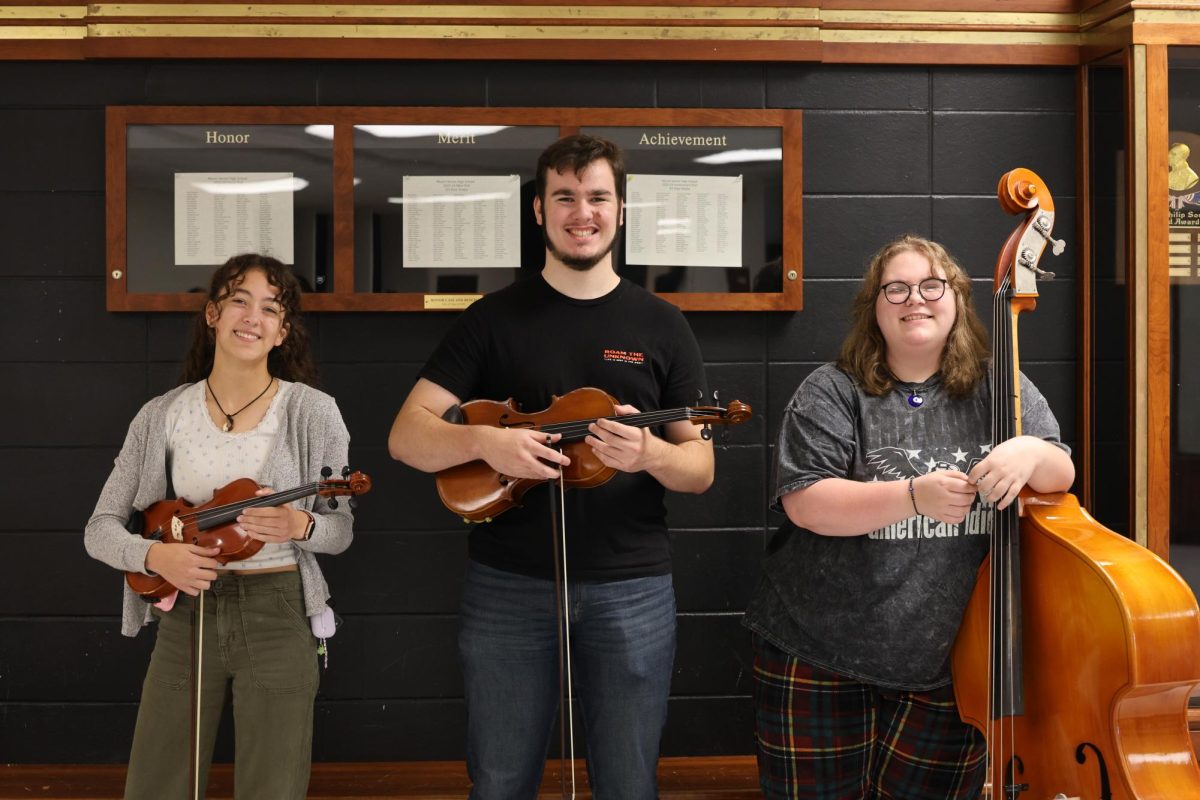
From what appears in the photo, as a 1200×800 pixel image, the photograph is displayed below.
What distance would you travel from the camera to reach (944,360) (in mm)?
1964

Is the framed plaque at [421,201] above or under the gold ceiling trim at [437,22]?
under

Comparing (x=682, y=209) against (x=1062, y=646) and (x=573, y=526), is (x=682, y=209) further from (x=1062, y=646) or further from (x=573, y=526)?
(x=1062, y=646)

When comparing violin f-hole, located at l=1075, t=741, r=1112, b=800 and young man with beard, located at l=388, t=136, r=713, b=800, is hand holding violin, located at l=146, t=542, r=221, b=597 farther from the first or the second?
violin f-hole, located at l=1075, t=741, r=1112, b=800

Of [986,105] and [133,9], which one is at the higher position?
[133,9]

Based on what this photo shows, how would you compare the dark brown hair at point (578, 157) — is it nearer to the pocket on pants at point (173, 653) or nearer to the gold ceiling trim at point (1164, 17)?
the pocket on pants at point (173, 653)

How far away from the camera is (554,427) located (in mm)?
1940

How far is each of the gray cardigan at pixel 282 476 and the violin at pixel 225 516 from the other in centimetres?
8

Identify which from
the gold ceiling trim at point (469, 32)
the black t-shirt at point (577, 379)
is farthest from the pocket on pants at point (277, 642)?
the gold ceiling trim at point (469, 32)

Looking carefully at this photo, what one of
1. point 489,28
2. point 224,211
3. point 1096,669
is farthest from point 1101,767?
point 224,211

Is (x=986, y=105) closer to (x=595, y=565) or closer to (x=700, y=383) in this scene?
(x=700, y=383)

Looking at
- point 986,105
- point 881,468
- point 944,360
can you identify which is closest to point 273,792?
point 881,468

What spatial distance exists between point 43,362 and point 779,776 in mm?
2245

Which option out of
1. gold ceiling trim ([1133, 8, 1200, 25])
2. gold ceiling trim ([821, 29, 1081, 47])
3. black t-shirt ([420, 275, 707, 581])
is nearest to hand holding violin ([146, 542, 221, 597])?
black t-shirt ([420, 275, 707, 581])

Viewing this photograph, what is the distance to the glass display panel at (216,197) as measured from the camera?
2721 mm
